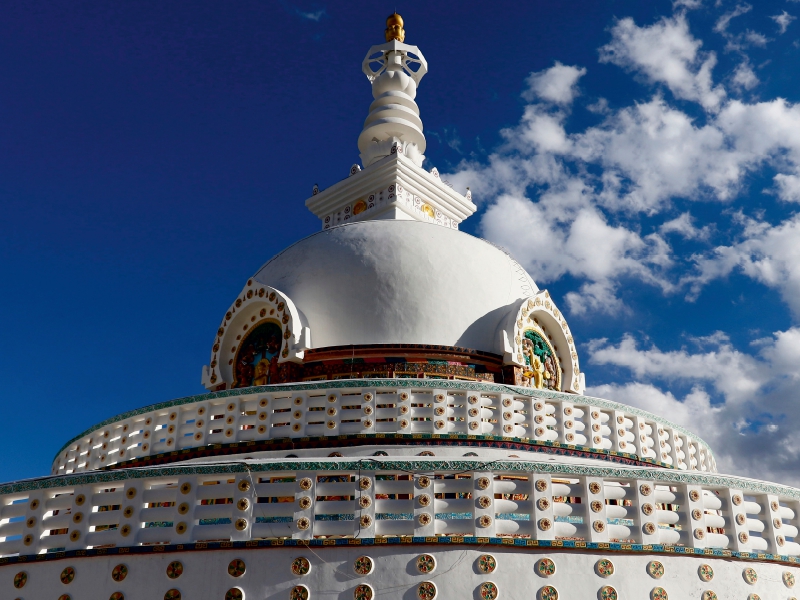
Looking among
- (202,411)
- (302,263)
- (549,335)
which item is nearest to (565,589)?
(202,411)

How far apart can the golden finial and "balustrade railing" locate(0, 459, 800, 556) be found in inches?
600

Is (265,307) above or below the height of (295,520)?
above

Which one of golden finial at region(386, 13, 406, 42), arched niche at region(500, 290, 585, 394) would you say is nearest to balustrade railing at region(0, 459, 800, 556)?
arched niche at region(500, 290, 585, 394)

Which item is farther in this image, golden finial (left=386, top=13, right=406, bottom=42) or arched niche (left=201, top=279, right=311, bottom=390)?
golden finial (left=386, top=13, right=406, bottom=42)

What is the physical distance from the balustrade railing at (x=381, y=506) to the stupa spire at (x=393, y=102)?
38.9 feet

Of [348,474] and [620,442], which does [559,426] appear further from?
[348,474]

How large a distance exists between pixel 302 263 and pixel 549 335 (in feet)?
14.4

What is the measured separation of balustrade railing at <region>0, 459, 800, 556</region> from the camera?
721cm

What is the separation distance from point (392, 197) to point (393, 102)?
3.20 metres

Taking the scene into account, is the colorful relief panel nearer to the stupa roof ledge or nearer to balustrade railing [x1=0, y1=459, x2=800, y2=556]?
the stupa roof ledge

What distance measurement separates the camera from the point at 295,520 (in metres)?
7.18

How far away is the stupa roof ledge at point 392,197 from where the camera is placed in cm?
1759

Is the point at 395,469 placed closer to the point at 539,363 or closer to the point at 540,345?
the point at 539,363

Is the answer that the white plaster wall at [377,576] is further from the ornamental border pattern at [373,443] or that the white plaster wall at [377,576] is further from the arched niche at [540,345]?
the arched niche at [540,345]
